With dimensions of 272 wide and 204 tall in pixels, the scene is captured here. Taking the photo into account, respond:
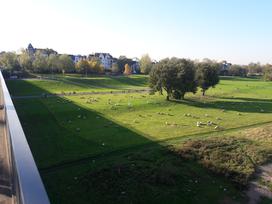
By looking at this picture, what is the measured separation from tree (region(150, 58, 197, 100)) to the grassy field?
10149mm

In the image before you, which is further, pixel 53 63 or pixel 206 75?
pixel 53 63

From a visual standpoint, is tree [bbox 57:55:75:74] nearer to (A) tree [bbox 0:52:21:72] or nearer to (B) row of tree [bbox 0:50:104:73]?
(B) row of tree [bbox 0:50:104:73]

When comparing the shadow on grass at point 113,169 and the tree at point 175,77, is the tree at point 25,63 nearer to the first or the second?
the tree at point 175,77

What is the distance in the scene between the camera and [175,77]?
197 ft

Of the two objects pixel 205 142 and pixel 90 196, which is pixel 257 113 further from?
pixel 90 196

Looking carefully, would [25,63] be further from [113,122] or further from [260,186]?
[260,186]

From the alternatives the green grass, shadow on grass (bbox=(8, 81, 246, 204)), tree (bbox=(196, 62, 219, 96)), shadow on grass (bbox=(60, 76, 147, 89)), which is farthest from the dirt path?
shadow on grass (bbox=(60, 76, 147, 89))

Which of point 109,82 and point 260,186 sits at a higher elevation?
point 109,82

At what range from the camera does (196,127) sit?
38281 mm

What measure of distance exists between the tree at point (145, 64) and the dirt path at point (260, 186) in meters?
123

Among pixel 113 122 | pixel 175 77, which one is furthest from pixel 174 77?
pixel 113 122

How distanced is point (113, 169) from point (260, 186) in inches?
418

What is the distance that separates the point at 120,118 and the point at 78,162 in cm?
1908

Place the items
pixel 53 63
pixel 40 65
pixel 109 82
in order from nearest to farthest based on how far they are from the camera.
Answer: pixel 109 82
pixel 40 65
pixel 53 63
